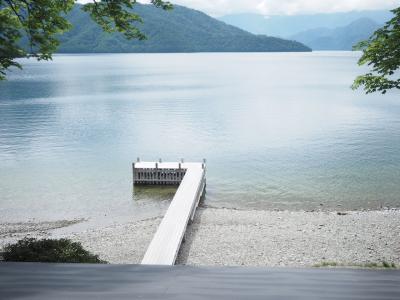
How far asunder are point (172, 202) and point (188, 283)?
23346 mm

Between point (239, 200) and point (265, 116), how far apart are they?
2058 inches

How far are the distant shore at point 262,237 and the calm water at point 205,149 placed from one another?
4166 mm

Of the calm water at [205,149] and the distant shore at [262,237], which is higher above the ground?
the distant shore at [262,237]

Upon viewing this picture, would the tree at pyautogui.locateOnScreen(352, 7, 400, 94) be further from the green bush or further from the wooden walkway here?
the wooden walkway

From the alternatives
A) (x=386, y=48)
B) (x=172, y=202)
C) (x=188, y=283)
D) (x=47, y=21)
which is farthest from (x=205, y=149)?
(x=188, y=283)

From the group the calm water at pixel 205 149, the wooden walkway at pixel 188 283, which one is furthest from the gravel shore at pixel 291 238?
the wooden walkway at pixel 188 283

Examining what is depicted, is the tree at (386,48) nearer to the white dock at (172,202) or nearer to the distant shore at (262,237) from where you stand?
the distant shore at (262,237)

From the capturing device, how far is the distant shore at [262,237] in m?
21.8

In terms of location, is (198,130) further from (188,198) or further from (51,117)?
(188,198)

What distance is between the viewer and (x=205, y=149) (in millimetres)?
56281

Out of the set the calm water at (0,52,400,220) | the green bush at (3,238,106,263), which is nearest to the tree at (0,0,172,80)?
the green bush at (3,238,106,263)

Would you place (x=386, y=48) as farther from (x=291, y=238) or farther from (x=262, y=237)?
(x=262, y=237)

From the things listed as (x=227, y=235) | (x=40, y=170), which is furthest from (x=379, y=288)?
(x=40, y=170)

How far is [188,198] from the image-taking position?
29109mm
